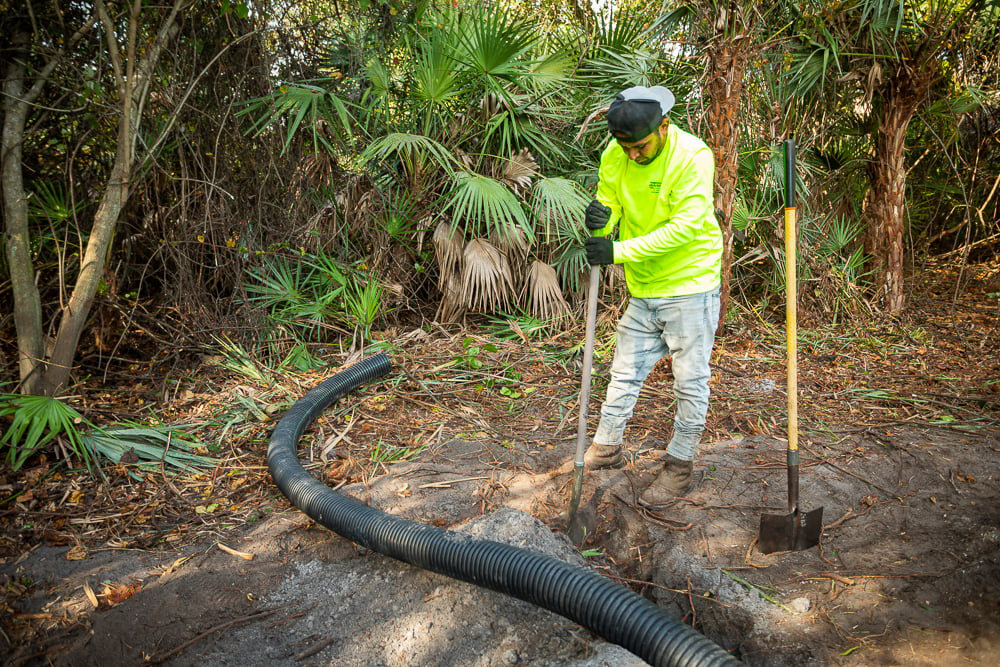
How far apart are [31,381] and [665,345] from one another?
3884 mm

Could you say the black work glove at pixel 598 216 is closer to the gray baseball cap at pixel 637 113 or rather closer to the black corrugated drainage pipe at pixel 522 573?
the gray baseball cap at pixel 637 113

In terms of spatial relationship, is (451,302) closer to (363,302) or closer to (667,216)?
(363,302)

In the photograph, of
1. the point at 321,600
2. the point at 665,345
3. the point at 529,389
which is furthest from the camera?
the point at 529,389

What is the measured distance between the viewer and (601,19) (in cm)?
555

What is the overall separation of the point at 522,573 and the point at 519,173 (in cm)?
399

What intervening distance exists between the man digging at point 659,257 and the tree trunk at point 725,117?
2366 millimetres

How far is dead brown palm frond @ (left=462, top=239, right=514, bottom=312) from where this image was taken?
17.7 ft

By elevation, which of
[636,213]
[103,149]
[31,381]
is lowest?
[31,381]

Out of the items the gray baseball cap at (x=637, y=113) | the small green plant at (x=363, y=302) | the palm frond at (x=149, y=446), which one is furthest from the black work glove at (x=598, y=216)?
the small green plant at (x=363, y=302)

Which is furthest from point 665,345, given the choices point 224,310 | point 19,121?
point 19,121

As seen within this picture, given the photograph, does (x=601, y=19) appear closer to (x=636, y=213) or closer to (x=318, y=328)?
(x=636, y=213)

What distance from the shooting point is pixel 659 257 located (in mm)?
2943

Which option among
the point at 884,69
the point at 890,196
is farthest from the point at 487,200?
the point at 890,196

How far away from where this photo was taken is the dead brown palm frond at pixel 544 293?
18.6ft
